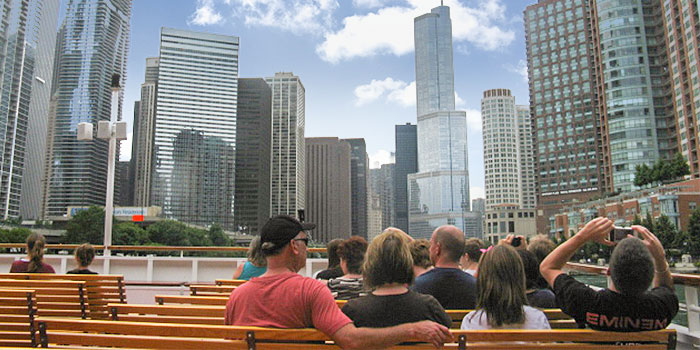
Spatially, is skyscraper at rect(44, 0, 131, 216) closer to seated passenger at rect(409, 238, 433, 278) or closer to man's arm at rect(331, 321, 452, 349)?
seated passenger at rect(409, 238, 433, 278)

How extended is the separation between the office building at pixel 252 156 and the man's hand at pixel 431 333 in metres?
148

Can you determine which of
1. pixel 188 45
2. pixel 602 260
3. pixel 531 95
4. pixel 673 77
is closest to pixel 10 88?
pixel 188 45

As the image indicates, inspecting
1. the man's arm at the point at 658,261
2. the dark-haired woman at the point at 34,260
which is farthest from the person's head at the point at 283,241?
the dark-haired woman at the point at 34,260

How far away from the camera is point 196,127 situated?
521 ft

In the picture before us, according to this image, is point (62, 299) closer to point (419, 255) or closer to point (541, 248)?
point (419, 255)

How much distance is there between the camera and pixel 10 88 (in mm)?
134625

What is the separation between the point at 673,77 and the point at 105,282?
3865 inches

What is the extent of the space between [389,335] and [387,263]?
1.50 feet

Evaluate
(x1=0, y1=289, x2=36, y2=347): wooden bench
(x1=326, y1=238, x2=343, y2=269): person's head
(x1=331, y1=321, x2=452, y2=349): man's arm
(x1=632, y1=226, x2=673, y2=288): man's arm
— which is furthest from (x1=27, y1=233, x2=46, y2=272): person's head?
(x1=632, y1=226, x2=673, y2=288): man's arm

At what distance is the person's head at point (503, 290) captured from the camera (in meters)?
2.79

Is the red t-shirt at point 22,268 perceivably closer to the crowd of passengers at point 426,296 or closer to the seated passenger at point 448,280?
the crowd of passengers at point 426,296

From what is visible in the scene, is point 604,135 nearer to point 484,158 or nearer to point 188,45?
point 484,158

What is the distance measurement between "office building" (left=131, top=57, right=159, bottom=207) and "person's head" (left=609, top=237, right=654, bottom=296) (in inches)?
7032

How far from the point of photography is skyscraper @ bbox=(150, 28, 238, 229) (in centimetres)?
15038
